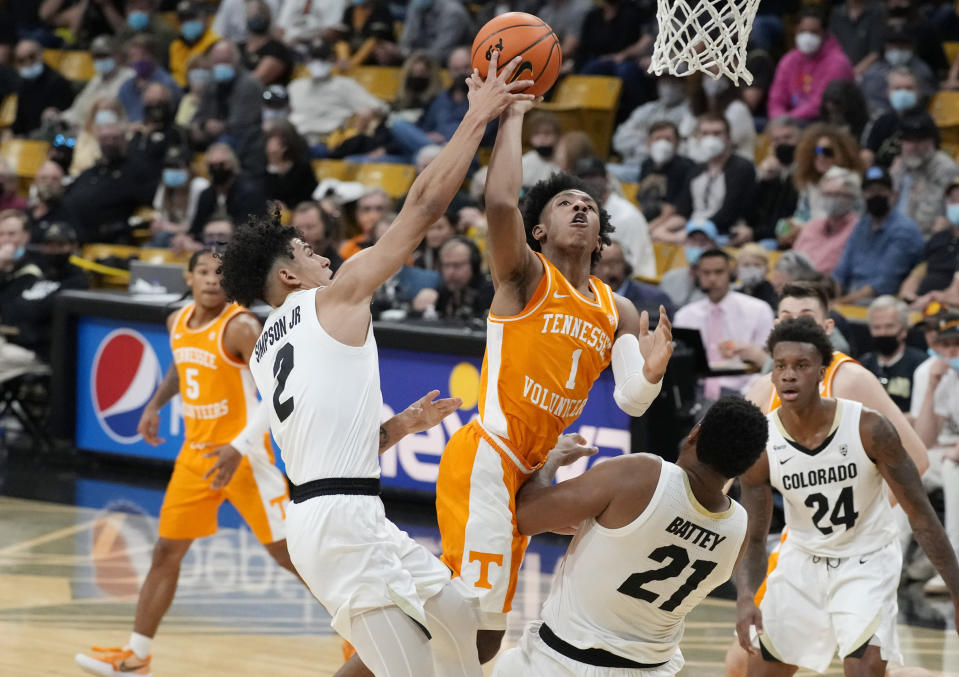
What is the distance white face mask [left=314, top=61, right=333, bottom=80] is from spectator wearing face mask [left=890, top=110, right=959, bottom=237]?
18.6 feet

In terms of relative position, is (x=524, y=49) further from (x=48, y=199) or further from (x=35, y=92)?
(x=35, y=92)

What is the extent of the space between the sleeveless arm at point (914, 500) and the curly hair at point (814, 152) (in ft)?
18.6

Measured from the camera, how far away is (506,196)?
14.1 ft

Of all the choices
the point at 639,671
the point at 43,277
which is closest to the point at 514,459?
the point at 639,671

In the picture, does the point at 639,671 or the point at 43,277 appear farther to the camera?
the point at 43,277

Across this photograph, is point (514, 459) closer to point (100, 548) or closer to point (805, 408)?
point (805, 408)

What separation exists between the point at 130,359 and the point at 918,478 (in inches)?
261

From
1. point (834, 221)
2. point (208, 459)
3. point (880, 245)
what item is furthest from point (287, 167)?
point (208, 459)

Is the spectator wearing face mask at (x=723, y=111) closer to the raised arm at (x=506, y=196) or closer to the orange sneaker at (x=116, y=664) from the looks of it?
the orange sneaker at (x=116, y=664)

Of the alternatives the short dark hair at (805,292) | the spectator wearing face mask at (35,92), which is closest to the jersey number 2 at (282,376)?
the short dark hair at (805,292)

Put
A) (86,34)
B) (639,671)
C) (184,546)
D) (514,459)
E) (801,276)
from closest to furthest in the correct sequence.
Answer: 1. (639,671)
2. (514,459)
3. (184,546)
4. (801,276)
5. (86,34)

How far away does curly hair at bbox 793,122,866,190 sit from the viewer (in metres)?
10.2

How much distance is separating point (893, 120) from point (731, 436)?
7.30 metres

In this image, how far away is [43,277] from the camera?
11352 millimetres
